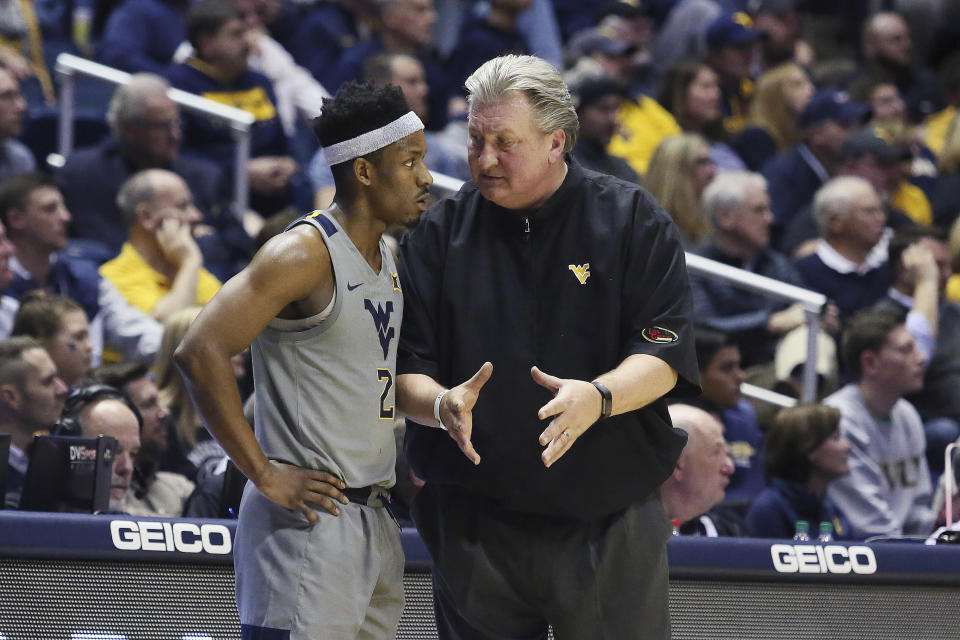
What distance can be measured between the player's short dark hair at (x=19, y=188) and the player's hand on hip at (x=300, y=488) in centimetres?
427

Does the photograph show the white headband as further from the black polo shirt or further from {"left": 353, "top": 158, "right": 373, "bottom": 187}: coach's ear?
the black polo shirt

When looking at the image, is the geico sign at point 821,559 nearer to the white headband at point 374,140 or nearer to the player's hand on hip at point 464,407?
the player's hand on hip at point 464,407

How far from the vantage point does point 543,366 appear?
127 inches

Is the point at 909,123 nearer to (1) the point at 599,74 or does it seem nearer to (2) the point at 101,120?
(1) the point at 599,74

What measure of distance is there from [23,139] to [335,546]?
608 cm

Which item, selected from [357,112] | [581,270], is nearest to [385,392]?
[581,270]

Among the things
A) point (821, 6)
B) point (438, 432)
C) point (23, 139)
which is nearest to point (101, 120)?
point (23, 139)

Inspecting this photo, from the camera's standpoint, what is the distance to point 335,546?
3.15 m

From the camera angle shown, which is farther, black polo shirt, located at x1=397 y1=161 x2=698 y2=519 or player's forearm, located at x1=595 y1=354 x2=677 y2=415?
black polo shirt, located at x1=397 y1=161 x2=698 y2=519

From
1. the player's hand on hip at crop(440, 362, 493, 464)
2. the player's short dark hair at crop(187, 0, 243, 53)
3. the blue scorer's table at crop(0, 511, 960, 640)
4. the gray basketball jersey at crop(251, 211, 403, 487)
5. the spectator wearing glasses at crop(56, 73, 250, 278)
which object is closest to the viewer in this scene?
the player's hand on hip at crop(440, 362, 493, 464)

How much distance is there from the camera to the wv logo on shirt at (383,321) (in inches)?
127

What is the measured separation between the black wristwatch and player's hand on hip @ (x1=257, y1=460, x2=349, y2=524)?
23.6 inches

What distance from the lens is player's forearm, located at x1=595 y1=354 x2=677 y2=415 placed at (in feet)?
10.0

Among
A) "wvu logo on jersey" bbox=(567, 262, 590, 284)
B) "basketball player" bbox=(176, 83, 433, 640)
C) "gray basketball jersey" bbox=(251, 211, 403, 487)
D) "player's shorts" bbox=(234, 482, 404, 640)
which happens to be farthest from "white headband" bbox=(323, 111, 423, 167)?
"player's shorts" bbox=(234, 482, 404, 640)
